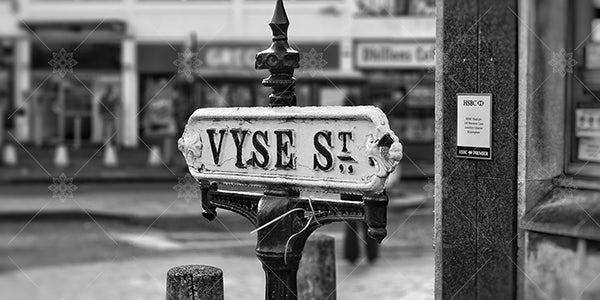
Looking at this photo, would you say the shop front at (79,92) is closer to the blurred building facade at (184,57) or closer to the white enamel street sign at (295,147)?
the blurred building facade at (184,57)

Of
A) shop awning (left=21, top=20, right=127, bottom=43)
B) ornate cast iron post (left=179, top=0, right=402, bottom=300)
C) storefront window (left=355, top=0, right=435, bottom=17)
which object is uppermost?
storefront window (left=355, top=0, right=435, bottom=17)

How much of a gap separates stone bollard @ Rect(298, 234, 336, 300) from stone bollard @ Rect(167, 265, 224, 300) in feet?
5.38

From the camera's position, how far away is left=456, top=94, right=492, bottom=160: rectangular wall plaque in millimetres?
3627

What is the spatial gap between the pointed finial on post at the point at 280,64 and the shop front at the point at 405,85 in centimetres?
1572

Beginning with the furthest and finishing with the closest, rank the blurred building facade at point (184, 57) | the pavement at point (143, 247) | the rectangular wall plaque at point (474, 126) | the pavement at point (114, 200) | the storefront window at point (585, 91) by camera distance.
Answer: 1. the blurred building facade at point (184, 57)
2. the pavement at point (114, 200)
3. the pavement at point (143, 247)
4. the rectangular wall plaque at point (474, 126)
5. the storefront window at point (585, 91)

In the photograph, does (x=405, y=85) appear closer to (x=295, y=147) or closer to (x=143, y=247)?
(x=143, y=247)

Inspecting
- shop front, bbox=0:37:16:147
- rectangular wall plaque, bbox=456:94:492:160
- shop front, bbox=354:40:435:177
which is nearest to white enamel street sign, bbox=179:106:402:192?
rectangular wall plaque, bbox=456:94:492:160

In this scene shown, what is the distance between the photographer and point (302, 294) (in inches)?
206

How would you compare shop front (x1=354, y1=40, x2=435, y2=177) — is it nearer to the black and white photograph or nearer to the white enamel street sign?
the black and white photograph

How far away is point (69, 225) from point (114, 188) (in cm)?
416

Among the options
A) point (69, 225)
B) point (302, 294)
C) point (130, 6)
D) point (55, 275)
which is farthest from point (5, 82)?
point (302, 294)

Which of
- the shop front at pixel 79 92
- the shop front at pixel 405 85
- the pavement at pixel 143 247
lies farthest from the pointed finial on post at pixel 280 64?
the shop front at pixel 79 92

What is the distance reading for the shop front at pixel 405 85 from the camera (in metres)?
19.1

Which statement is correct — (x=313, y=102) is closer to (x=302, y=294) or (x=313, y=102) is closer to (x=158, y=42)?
(x=158, y=42)
